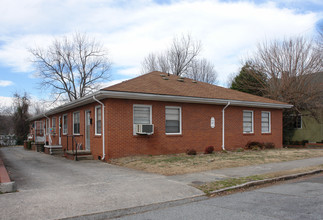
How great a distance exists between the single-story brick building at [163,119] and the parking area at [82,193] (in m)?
3.87

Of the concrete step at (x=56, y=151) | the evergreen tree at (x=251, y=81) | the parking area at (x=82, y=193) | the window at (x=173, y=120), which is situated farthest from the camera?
the evergreen tree at (x=251, y=81)

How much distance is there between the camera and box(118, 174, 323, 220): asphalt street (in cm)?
547

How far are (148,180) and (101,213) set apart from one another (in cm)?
301

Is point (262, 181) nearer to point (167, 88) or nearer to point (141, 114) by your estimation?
point (141, 114)

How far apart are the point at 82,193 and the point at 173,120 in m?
8.73

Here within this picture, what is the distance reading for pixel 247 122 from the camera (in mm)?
18703

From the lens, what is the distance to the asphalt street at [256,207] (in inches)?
215

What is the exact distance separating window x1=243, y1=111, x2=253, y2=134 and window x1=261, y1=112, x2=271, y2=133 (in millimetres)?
1126

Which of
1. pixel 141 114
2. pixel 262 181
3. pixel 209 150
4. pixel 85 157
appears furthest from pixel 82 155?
pixel 262 181

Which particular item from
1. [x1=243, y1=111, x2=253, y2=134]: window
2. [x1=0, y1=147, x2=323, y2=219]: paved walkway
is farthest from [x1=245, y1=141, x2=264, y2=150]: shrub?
[x1=0, y1=147, x2=323, y2=219]: paved walkway

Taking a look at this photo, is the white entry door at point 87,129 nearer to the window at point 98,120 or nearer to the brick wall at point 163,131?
the brick wall at point 163,131

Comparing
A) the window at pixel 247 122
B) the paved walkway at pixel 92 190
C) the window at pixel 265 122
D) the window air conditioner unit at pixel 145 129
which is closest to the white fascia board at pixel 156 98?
the window at pixel 247 122

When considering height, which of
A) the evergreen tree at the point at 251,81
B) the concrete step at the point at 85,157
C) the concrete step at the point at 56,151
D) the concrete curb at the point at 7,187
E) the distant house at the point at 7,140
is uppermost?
the evergreen tree at the point at 251,81

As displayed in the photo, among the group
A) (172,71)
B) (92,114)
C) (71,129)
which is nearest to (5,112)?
(172,71)
